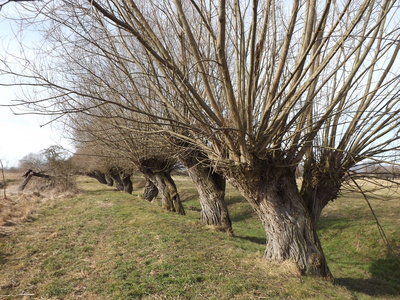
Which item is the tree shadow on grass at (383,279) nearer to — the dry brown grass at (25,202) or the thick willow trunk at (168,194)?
the thick willow trunk at (168,194)

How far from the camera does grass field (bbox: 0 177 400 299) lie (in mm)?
4562

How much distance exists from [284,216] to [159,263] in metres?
2.63

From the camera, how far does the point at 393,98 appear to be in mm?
4891

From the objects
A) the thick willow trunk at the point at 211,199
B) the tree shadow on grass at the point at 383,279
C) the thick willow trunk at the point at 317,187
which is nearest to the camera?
the thick willow trunk at the point at 317,187

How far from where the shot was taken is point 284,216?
5270 mm

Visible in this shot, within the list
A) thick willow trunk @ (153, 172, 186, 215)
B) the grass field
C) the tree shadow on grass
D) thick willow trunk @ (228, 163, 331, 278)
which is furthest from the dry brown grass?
the tree shadow on grass

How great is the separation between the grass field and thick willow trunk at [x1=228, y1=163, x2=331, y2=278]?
0.93 ft

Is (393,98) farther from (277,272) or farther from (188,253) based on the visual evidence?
(188,253)

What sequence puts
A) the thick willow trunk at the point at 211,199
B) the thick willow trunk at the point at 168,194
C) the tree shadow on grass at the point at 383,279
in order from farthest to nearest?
the thick willow trunk at the point at 168,194, the thick willow trunk at the point at 211,199, the tree shadow on grass at the point at 383,279

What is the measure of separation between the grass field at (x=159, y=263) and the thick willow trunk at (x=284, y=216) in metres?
0.28

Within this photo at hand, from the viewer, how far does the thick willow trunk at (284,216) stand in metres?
5.18

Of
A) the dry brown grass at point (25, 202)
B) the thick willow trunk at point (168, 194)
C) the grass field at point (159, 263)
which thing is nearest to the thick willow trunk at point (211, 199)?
the grass field at point (159, 263)

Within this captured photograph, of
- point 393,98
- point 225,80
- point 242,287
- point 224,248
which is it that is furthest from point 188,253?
point 393,98

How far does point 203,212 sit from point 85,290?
5666mm
